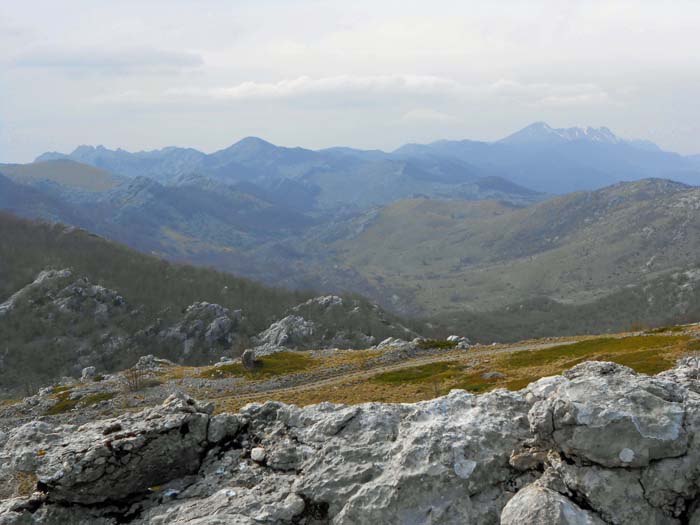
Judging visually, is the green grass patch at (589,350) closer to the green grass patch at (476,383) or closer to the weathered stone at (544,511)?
the green grass patch at (476,383)

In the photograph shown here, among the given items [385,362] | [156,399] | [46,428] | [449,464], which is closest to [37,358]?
[156,399]

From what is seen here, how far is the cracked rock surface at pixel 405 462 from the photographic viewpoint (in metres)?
21.2

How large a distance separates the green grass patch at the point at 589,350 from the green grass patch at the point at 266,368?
32.9m

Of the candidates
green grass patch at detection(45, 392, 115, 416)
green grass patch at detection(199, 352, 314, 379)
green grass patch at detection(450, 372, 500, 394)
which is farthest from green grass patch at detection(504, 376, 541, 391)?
green grass patch at detection(45, 392, 115, 416)

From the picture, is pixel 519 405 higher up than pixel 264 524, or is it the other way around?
pixel 519 405

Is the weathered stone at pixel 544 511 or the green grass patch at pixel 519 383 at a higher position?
the weathered stone at pixel 544 511

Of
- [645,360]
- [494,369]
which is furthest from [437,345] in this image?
[645,360]

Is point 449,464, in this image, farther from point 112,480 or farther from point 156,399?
point 156,399

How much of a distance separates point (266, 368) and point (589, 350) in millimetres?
48404

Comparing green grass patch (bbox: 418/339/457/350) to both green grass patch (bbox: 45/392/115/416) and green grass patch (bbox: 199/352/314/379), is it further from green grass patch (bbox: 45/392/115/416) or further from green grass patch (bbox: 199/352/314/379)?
green grass patch (bbox: 45/392/115/416)

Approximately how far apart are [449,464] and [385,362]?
59.1 m

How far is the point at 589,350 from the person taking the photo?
7181 cm

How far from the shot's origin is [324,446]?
26.5 meters

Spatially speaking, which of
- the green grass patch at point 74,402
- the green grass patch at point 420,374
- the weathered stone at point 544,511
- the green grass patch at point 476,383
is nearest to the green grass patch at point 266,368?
the green grass patch at point 74,402
